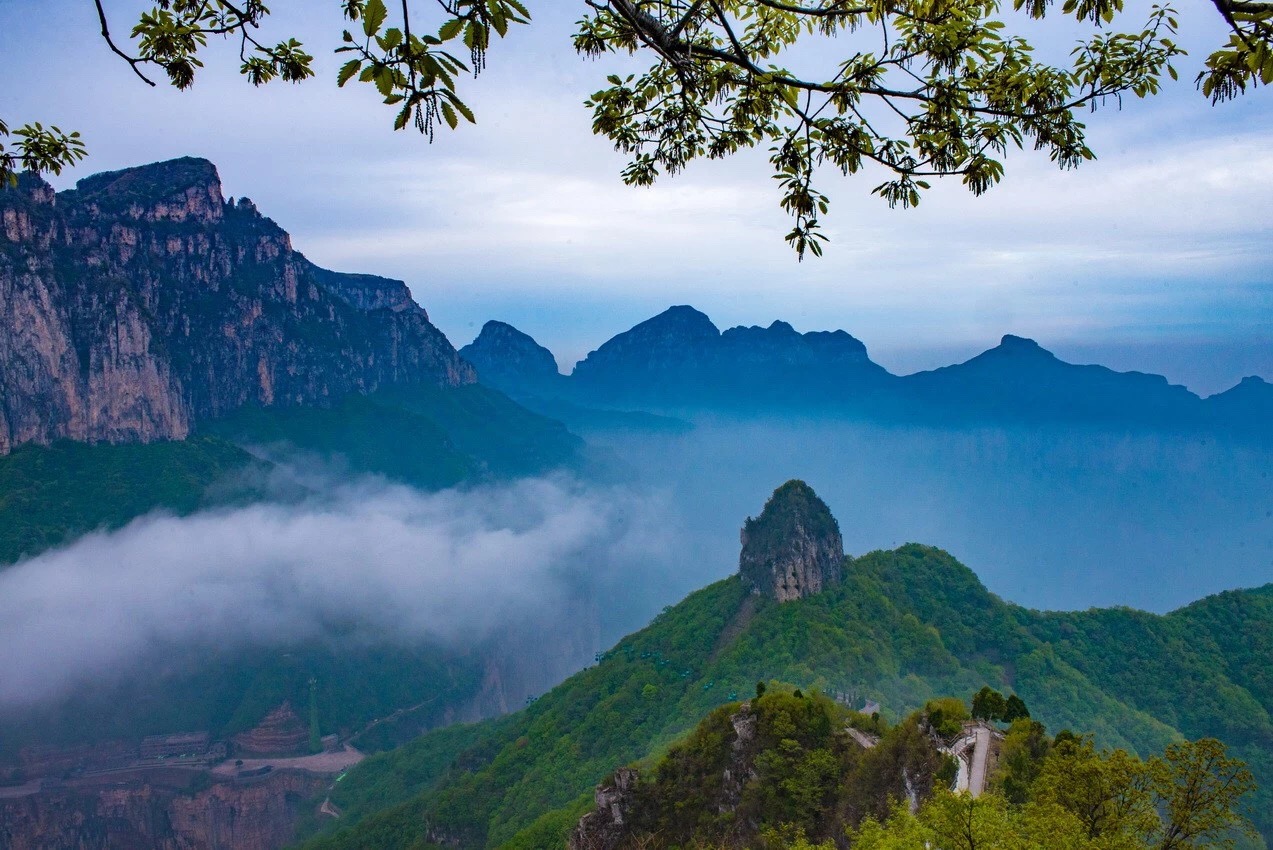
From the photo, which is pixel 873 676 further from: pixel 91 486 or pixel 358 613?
pixel 91 486

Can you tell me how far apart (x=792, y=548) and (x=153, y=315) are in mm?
133414

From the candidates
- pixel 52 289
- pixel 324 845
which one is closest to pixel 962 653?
pixel 324 845

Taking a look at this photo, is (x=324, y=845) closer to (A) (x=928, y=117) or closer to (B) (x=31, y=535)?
(A) (x=928, y=117)

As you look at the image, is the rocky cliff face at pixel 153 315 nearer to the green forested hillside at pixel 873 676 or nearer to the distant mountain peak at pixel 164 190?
the distant mountain peak at pixel 164 190

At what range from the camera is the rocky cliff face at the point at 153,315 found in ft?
351

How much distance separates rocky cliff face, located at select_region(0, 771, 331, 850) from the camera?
242ft

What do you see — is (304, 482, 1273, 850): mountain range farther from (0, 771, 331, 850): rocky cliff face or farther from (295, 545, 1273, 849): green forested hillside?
(0, 771, 331, 850): rocky cliff face

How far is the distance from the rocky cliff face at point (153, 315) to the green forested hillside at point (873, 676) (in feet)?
287

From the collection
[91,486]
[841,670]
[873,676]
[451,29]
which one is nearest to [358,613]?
[91,486]

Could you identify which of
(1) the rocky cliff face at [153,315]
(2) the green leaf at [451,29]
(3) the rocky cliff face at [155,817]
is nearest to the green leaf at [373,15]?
(2) the green leaf at [451,29]

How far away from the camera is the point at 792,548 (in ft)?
197

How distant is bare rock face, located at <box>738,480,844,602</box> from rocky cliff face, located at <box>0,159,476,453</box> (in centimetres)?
10686

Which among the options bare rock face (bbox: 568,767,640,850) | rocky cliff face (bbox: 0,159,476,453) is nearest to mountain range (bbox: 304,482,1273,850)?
bare rock face (bbox: 568,767,640,850)

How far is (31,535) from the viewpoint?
106 meters
